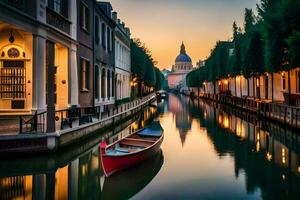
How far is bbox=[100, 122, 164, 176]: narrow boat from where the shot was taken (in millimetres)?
11414

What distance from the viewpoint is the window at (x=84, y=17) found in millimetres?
23737

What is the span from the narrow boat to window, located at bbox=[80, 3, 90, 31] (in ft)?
34.1

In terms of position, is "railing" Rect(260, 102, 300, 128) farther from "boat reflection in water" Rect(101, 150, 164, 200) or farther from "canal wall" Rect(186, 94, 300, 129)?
"boat reflection in water" Rect(101, 150, 164, 200)

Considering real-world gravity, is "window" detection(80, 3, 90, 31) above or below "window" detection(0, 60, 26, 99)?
above

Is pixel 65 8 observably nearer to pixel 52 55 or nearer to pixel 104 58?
pixel 52 55

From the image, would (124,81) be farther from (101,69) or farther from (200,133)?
(200,133)

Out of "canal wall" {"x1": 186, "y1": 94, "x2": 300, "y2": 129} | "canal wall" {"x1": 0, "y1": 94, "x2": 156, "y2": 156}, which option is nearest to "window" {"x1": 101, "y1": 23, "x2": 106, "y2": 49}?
"canal wall" {"x1": 186, "y1": 94, "x2": 300, "y2": 129}

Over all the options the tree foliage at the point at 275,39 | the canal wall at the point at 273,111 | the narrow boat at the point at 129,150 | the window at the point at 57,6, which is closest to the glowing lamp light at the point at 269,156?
the narrow boat at the point at 129,150

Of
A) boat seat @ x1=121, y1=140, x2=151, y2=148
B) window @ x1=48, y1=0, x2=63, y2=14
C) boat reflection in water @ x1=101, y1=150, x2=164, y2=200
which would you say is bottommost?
boat reflection in water @ x1=101, y1=150, x2=164, y2=200

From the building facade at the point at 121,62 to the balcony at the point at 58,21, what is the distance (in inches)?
697

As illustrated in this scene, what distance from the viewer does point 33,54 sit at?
52.9ft

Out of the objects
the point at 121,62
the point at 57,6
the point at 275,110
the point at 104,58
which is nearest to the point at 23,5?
the point at 57,6

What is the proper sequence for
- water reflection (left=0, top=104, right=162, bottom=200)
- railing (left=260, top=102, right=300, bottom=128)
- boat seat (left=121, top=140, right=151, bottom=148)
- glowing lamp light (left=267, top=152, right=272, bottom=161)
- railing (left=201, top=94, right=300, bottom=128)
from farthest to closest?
railing (left=201, top=94, right=300, bottom=128) → railing (left=260, top=102, right=300, bottom=128) → boat seat (left=121, top=140, right=151, bottom=148) → glowing lamp light (left=267, top=152, right=272, bottom=161) → water reflection (left=0, top=104, right=162, bottom=200)

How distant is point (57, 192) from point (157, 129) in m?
8.05
